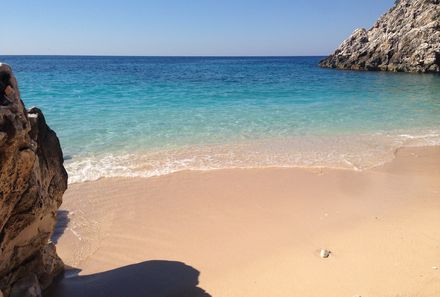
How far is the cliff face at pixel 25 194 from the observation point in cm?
354

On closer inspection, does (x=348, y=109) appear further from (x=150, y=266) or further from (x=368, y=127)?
(x=150, y=266)

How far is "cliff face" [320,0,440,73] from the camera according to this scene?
4756 cm

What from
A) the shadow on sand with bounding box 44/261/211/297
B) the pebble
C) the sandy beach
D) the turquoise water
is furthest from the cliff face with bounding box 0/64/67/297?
the turquoise water

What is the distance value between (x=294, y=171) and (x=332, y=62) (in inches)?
2328

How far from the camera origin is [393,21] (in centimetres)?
5644

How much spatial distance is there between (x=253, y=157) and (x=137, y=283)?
244 inches

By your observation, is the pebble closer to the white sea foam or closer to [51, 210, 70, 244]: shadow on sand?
[51, 210, 70, 244]: shadow on sand

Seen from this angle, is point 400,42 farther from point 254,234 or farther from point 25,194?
point 25,194

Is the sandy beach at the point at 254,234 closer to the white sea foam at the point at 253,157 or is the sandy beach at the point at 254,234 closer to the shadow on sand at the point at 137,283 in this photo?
the shadow on sand at the point at 137,283

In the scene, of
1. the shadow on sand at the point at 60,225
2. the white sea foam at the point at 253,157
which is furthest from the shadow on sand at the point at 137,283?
the white sea foam at the point at 253,157

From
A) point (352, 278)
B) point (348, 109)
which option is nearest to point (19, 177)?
point (352, 278)

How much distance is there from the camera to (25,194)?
160 inches

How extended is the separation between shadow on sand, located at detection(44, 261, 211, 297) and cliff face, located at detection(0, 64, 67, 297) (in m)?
0.30

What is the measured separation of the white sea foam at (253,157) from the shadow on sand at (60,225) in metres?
1.63
